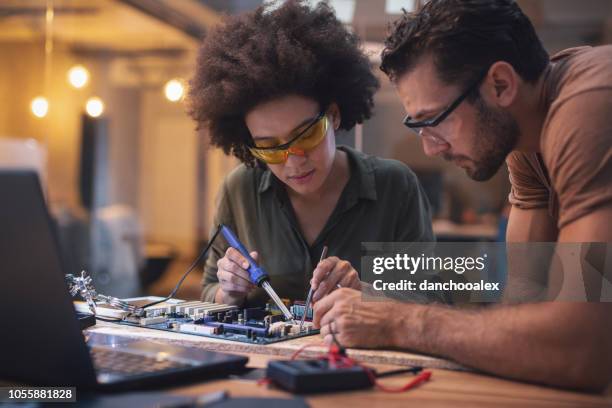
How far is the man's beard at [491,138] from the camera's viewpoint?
1.44m

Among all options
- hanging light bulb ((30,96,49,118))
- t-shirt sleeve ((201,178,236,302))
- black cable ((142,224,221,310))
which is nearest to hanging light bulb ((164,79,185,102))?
hanging light bulb ((30,96,49,118))

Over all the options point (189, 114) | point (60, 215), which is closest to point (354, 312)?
point (189, 114)

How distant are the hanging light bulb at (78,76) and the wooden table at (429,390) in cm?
683

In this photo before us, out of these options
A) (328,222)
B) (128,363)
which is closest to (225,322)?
(128,363)

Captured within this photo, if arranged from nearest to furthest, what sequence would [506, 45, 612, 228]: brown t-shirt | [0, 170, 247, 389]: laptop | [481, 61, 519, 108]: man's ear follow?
[0, 170, 247, 389]: laptop → [506, 45, 612, 228]: brown t-shirt → [481, 61, 519, 108]: man's ear

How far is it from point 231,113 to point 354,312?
36.9 inches

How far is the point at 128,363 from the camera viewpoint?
1.07 meters

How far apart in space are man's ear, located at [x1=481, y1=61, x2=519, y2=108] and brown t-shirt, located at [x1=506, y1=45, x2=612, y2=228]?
0.32 feet

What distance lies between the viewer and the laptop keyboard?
102cm

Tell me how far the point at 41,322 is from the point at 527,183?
1233mm

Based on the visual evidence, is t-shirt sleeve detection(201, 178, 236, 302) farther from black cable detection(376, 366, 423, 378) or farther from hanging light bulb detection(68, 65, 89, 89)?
hanging light bulb detection(68, 65, 89, 89)

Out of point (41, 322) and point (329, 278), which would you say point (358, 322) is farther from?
point (41, 322)

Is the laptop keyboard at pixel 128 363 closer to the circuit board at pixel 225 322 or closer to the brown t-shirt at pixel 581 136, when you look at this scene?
the circuit board at pixel 225 322

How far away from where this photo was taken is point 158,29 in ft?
25.7
